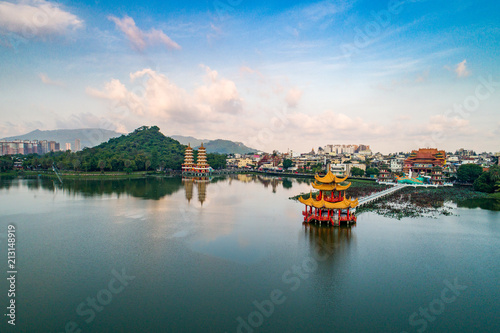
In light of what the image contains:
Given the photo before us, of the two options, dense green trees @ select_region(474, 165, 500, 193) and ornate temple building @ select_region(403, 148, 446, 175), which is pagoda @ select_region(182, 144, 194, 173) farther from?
dense green trees @ select_region(474, 165, 500, 193)

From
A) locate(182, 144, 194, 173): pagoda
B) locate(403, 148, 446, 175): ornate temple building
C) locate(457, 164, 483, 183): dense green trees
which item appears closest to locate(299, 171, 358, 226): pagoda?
locate(457, 164, 483, 183): dense green trees

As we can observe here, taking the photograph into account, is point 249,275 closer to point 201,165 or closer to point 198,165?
point 201,165

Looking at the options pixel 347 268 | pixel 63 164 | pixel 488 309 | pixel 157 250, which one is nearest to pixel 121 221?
pixel 157 250

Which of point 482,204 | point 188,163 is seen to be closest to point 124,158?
point 188,163

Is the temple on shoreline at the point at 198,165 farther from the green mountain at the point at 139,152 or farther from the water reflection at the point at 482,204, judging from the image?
the water reflection at the point at 482,204

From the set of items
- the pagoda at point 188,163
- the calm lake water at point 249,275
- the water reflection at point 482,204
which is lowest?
the calm lake water at point 249,275

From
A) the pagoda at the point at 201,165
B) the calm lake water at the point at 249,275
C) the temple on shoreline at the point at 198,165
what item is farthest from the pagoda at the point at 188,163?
the calm lake water at the point at 249,275
